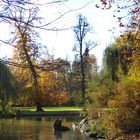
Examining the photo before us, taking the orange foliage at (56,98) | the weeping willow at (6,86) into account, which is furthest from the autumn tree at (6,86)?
the orange foliage at (56,98)

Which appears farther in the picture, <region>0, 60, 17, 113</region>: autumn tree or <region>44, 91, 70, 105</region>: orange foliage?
<region>44, 91, 70, 105</region>: orange foliage

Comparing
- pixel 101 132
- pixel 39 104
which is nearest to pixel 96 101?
pixel 101 132

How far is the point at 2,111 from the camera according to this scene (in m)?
13.1

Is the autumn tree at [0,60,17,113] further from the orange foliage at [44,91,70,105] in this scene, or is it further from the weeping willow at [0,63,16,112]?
the orange foliage at [44,91,70,105]

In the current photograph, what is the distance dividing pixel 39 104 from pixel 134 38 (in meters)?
35.4

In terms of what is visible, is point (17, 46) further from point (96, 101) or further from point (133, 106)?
point (96, 101)

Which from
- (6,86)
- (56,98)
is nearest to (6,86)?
(6,86)

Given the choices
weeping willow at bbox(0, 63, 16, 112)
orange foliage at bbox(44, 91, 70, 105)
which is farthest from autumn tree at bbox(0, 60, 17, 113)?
orange foliage at bbox(44, 91, 70, 105)

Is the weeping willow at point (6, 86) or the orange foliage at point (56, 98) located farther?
the orange foliage at point (56, 98)

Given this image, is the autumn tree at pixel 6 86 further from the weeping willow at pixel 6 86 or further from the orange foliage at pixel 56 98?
the orange foliage at pixel 56 98

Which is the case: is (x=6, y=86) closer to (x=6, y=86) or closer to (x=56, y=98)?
(x=6, y=86)

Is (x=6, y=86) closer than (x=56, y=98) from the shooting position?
Yes

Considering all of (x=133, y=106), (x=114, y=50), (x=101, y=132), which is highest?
(x=114, y=50)

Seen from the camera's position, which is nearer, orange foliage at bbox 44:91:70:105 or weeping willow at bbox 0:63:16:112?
weeping willow at bbox 0:63:16:112
